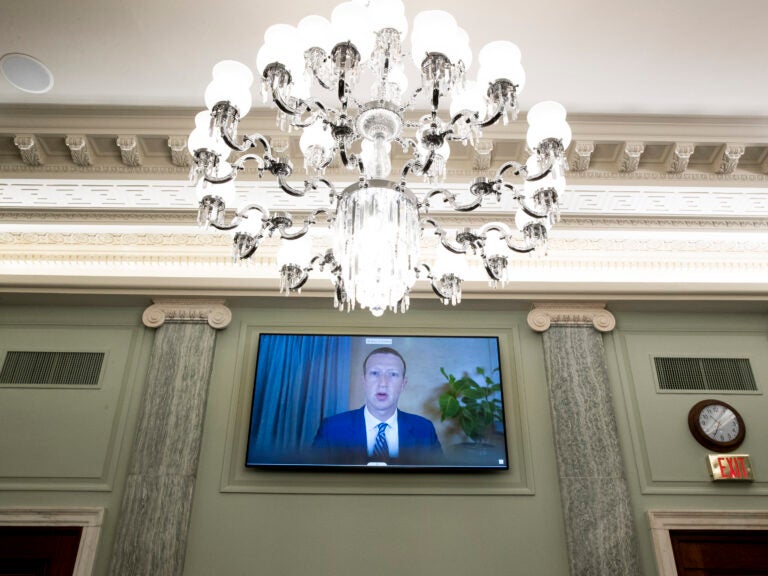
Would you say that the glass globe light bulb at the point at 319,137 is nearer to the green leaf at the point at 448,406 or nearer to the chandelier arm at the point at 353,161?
the chandelier arm at the point at 353,161

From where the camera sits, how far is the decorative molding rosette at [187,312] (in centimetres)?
422

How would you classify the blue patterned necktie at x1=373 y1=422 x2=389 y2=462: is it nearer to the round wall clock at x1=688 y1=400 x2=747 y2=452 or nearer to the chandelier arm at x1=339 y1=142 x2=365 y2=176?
the round wall clock at x1=688 y1=400 x2=747 y2=452

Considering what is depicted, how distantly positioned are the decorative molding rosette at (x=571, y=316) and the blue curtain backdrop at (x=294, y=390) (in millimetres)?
1353

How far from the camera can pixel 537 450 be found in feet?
13.0

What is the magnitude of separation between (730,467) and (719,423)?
0.95 ft

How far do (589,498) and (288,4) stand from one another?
3.28m

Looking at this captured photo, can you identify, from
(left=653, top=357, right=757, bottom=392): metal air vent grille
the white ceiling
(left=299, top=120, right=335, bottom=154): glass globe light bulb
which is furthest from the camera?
(left=653, top=357, right=757, bottom=392): metal air vent grille

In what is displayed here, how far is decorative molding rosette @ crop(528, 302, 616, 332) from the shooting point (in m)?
4.24

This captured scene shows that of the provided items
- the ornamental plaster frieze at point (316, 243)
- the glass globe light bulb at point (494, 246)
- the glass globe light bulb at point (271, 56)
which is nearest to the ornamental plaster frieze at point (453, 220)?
the ornamental plaster frieze at point (316, 243)

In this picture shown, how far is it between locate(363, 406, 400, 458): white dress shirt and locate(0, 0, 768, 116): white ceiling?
7.20 feet

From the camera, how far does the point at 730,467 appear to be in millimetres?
3834

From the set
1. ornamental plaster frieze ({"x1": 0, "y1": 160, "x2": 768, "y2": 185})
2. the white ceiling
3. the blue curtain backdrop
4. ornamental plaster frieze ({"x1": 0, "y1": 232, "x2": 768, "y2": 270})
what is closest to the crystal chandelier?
the white ceiling

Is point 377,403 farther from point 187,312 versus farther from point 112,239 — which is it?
point 112,239

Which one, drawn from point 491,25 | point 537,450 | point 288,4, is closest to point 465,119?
point 491,25
